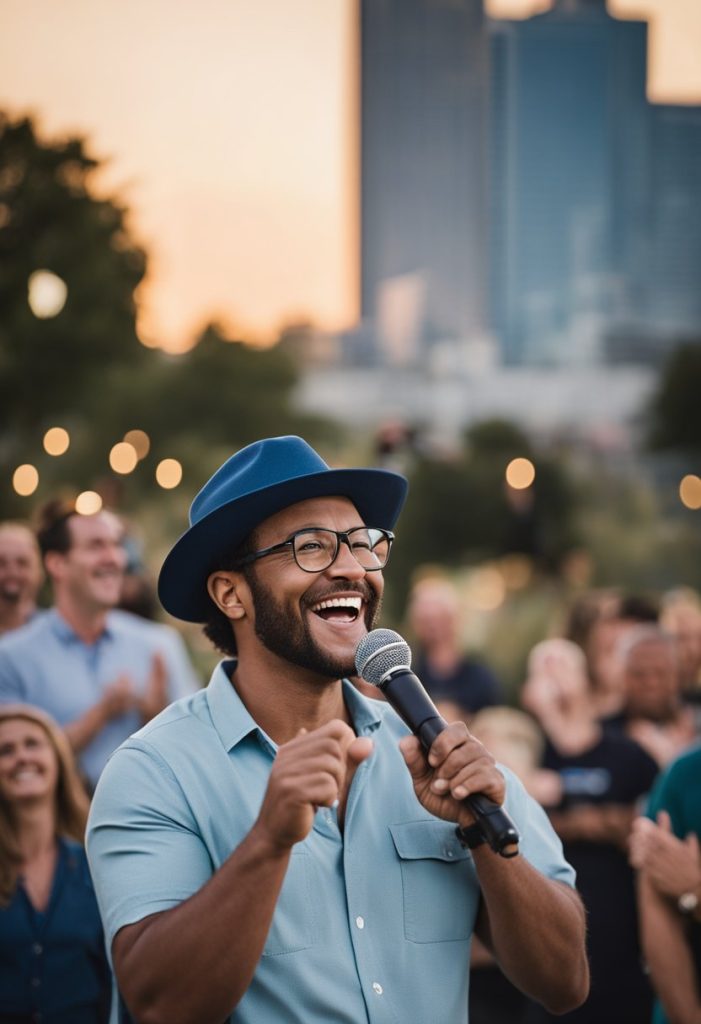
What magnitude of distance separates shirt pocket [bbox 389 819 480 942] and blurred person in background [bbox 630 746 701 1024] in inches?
57.2

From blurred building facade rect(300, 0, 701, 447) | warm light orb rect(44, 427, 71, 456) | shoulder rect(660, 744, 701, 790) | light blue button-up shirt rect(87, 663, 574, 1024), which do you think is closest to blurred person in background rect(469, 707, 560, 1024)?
shoulder rect(660, 744, 701, 790)

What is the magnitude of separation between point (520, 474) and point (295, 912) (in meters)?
18.6

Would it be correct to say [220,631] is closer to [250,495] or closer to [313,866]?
[250,495]

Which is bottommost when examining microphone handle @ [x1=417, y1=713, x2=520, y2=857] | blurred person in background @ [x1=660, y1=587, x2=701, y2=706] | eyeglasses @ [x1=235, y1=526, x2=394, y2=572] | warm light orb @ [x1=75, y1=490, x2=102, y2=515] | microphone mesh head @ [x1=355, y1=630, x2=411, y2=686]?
blurred person in background @ [x1=660, y1=587, x2=701, y2=706]

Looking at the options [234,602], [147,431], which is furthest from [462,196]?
[234,602]

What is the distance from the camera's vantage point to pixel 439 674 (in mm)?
8570

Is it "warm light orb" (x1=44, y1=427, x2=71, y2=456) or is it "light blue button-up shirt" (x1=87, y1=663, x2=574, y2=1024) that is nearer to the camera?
"light blue button-up shirt" (x1=87, y1=663, x2=574, y2=1024)

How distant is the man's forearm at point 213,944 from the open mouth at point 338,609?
60 cm

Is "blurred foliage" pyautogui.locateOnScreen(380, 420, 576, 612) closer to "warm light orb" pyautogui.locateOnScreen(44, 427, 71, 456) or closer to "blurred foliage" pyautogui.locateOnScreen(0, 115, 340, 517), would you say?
"blurred foliage" pyautogui.locateOnScreen(0, 115, 340, 517)

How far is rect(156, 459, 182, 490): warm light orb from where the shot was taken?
61.3 ft

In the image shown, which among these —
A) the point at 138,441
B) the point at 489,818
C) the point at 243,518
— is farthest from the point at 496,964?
the point at 138,441

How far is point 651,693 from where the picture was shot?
713 cm

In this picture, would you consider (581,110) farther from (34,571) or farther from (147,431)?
(34,571)

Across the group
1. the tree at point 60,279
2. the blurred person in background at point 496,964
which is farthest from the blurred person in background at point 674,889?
the tree at point 60,279
